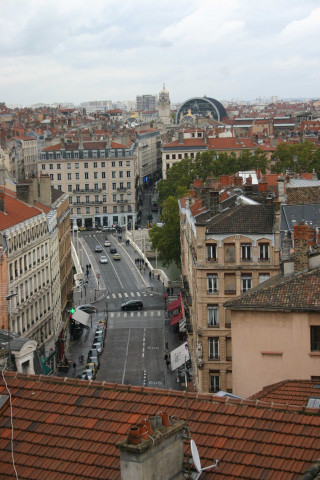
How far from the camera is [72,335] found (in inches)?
2498

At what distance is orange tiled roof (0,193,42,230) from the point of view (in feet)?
153

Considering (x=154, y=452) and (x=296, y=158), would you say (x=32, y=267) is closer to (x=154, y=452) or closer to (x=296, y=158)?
(x=154, y=452)

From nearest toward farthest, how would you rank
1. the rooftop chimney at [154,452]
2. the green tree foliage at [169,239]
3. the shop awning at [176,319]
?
the rooftop chimney at [154,452] → the shop awning at [176,319] → the green tree foliage at [169,239]

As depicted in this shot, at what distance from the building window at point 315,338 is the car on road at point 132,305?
46.9 metres

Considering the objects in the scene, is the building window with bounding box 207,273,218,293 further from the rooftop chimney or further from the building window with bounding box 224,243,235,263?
the rooftop chimney

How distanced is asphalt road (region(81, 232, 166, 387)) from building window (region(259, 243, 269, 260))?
11.7 metres

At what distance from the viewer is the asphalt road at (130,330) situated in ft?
170

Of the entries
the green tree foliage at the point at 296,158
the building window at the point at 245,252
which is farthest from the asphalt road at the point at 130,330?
the green tree foliage at the point at 296,158

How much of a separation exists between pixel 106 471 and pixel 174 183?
101982 millimetres

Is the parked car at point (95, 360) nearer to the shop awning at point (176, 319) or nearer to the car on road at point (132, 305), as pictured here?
the shop awning at point (176, 319)

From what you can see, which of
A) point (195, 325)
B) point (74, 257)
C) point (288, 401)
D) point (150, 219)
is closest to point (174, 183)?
point (150, 219)

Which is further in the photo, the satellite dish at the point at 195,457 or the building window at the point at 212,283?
the building window at the point at 212,283

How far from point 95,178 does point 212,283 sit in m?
88.9

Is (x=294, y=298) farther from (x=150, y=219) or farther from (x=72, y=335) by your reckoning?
(x=150, y=219)
